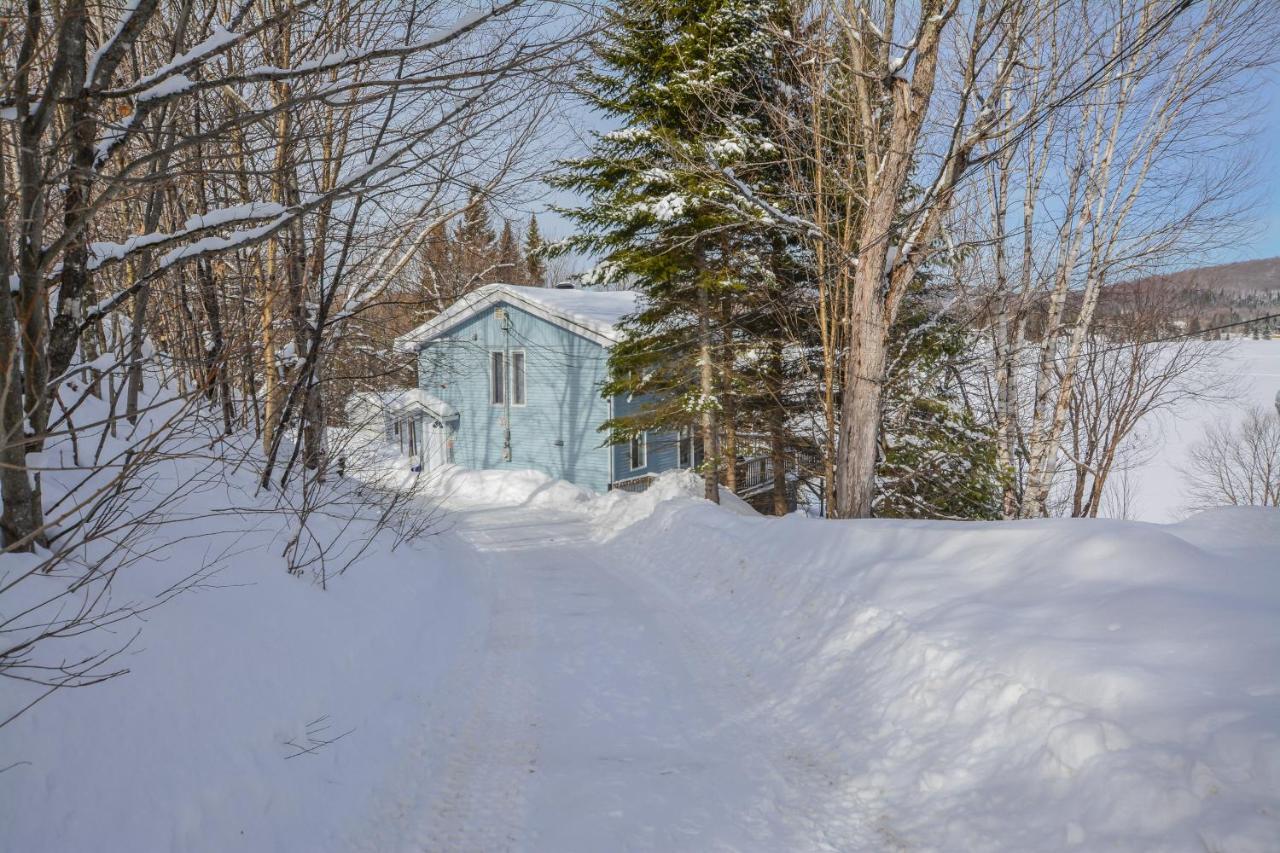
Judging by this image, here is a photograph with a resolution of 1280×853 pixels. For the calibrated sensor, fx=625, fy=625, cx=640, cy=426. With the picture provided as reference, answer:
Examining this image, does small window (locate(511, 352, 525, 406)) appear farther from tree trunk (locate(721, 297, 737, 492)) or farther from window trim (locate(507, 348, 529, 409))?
tree trunk (locate(721, 297, 737, 492))

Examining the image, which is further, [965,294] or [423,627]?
[965,294]

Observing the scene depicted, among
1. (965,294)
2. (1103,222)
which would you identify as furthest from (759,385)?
(1103,222)

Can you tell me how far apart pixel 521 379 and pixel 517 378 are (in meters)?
0.17

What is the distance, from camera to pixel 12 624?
2590mm

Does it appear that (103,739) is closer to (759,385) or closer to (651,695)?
(651,695)

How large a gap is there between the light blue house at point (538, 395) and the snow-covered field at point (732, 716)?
11.4 m

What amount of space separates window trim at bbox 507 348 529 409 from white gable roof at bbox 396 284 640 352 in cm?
142

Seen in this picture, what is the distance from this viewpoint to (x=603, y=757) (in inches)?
143

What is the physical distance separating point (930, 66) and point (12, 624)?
31.2ft

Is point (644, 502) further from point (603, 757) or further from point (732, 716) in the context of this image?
point (603, 757)

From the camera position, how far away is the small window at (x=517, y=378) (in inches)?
746

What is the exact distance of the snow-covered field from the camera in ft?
7.99

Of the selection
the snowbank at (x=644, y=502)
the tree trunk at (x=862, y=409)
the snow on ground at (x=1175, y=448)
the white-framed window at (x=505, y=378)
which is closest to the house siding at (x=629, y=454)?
the snowbank at (x=644, y=502)

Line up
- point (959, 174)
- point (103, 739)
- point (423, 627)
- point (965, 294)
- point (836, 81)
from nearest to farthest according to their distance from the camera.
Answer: point (103, 739)
point (423, 627)
point (959, 174)
point (836, 81)
point (965, 294)
